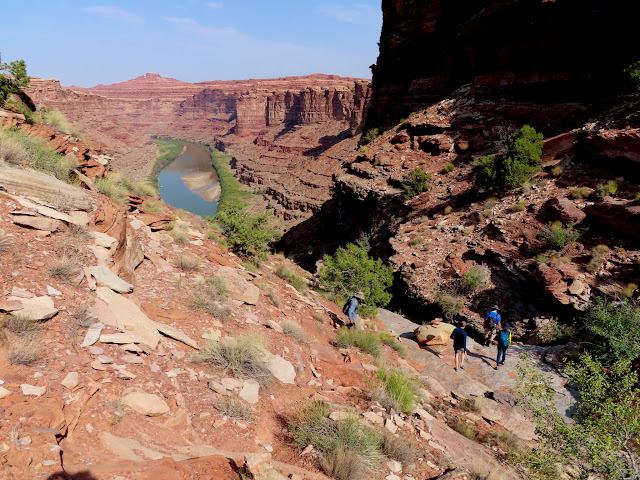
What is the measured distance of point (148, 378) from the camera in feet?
12.5

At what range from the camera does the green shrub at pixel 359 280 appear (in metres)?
10.8

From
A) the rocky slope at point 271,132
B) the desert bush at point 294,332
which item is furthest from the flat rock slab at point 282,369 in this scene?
the rocky slope at point 271,132

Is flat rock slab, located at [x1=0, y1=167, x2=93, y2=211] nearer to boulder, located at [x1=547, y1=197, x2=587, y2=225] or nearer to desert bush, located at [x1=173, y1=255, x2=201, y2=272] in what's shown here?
desert bush, located at [x1=173, y1=255, x2=201, y2=272]

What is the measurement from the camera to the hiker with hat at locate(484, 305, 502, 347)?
31.0 ft

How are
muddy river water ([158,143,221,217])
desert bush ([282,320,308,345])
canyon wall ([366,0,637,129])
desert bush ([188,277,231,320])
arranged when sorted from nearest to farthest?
desert bush ([188,277,231,320]) → desert bush ([282,320,308,345]) → canyon wall ([366,0,637,129]) → muddy river water ([158,143,221,217])

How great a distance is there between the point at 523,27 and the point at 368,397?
2333 centimetres

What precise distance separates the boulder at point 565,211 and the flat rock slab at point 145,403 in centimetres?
1288

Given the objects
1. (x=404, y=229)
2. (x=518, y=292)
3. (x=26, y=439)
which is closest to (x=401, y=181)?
(x=404, y=229)

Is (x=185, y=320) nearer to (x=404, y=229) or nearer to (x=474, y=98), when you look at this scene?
(x=404, y=229)

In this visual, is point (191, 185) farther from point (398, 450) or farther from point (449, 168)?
point (398, 450)

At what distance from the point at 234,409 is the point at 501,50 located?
24.9 metres

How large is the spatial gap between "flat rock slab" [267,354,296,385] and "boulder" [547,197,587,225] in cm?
1100

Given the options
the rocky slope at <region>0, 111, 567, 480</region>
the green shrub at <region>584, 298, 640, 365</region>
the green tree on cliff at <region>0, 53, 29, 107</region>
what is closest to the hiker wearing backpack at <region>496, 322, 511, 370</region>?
the rocky slope at <region>0, 111, 567, 480</region>

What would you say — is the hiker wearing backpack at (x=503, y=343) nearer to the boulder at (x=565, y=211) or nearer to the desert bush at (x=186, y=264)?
the boulder at (x=565, y=211)
